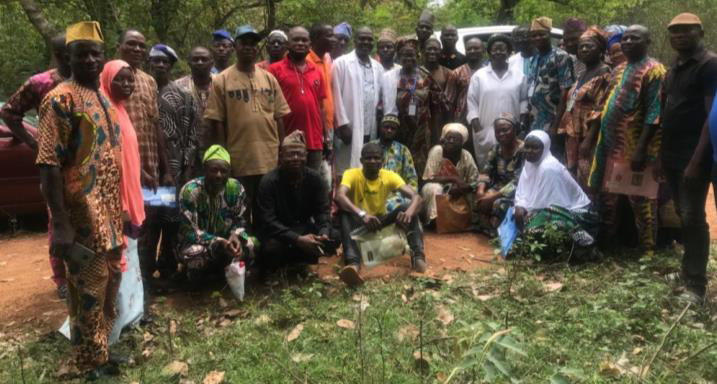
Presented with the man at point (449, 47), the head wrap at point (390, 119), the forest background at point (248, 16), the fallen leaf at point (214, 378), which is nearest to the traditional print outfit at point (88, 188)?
the fallen leaf at point (214, 378)

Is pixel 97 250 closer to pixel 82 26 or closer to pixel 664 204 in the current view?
pixel 82 26

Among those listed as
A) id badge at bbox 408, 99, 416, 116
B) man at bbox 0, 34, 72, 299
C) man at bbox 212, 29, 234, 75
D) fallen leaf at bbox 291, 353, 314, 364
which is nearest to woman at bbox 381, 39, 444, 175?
id badge at bbox 408, 99, 416, 116

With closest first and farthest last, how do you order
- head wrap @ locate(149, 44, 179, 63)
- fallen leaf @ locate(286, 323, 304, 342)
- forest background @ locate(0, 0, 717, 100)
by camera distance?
1. fallen leaf @ locate(286, 323, 304, 342)
2. head wrap @ locate(149, 44, 179, 63)
3. forest background @ locate(0, 0, 717, 100)

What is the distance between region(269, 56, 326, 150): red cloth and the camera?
576cm

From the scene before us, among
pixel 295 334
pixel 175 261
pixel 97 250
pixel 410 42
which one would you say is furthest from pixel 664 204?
pixel 97 250

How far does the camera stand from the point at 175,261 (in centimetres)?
519

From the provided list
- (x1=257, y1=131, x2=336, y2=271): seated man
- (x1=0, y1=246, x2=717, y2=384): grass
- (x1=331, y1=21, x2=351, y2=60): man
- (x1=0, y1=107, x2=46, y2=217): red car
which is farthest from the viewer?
(x1=331, y1=21, x2=351, y2=60): man

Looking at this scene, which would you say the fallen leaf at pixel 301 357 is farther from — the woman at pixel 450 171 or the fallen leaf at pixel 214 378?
the woman at pixel 450 171

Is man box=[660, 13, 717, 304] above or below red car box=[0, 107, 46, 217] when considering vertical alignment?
above

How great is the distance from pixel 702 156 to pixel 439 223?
308 centimetres

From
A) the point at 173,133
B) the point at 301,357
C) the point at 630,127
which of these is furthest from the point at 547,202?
the point at 173,133

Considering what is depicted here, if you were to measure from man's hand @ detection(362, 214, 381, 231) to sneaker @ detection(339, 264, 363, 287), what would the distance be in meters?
0.59

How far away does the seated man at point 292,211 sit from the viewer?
5055mm

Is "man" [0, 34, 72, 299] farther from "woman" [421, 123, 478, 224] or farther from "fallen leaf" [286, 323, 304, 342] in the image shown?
"woman" [421, 123, 478, 224]
